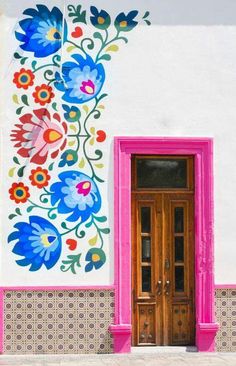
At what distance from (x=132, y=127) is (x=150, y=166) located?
2.05 feet

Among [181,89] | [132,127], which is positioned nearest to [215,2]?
[181,89]

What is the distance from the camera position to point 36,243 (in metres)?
10.9

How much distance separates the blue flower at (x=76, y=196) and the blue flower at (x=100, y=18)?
6.70 ft

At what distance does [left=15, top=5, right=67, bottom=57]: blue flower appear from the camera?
11.0 meters

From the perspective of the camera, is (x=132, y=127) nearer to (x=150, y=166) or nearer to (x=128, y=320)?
(x=150, y=166)

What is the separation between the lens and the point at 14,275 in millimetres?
10828

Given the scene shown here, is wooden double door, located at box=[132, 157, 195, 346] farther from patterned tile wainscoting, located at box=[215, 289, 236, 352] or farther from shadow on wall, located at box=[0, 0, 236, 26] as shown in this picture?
shadow on wall, located at box=[0, 0, 236, 26]

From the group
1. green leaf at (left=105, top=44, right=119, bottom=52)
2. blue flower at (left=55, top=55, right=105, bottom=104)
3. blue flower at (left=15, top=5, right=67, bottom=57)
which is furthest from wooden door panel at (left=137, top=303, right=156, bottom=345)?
blue flower at (left=15, top=5, right=67, bottom=57)

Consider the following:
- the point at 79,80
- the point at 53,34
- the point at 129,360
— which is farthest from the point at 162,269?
the point at 53,34

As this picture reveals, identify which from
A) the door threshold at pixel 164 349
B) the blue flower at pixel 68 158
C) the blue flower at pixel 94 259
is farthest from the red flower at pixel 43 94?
the door threshold at pixel 164 349

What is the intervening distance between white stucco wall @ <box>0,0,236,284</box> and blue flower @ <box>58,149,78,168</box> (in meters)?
0.45

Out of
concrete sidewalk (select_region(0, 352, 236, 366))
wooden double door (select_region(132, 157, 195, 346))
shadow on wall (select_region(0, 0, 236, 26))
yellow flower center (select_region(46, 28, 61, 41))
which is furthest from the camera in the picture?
wooden double door (select_region(132, 157, 195, 346))

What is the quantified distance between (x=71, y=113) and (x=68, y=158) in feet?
2.02

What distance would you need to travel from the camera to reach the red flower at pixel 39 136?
11.0 m
